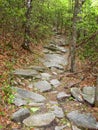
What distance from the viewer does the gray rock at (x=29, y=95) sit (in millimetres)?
7531

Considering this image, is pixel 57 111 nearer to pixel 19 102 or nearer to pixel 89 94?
pixel 19 102

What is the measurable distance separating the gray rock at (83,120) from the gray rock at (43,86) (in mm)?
2223

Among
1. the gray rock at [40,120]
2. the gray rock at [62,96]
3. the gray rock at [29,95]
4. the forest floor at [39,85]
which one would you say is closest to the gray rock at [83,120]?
the forest floor at [39,85]

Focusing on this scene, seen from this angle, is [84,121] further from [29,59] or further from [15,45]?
[15,45]

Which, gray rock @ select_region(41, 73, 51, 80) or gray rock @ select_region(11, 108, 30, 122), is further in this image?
gray rock @ select_region(41, 73, 51, 80)

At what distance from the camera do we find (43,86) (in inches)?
357

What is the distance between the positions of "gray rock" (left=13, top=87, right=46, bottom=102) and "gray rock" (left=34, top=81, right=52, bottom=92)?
2.45 ft

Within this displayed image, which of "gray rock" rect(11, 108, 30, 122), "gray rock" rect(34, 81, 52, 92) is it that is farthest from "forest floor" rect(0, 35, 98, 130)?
"gray rock" rect(11, 108, 30, 122)

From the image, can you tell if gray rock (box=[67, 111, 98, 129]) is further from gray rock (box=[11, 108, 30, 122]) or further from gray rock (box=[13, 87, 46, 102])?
gray rock (box=[13, 87, 46, 102])

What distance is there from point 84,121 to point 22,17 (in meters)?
8.51

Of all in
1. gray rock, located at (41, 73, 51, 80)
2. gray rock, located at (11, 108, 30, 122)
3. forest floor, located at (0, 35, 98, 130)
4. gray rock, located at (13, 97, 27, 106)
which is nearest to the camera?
gray rock, located at (11, 108, 30, 122)

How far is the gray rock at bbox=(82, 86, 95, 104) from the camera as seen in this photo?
25.2 feet

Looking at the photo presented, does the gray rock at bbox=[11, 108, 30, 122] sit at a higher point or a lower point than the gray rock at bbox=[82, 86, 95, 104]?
higher

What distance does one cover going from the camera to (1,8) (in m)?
12.2
